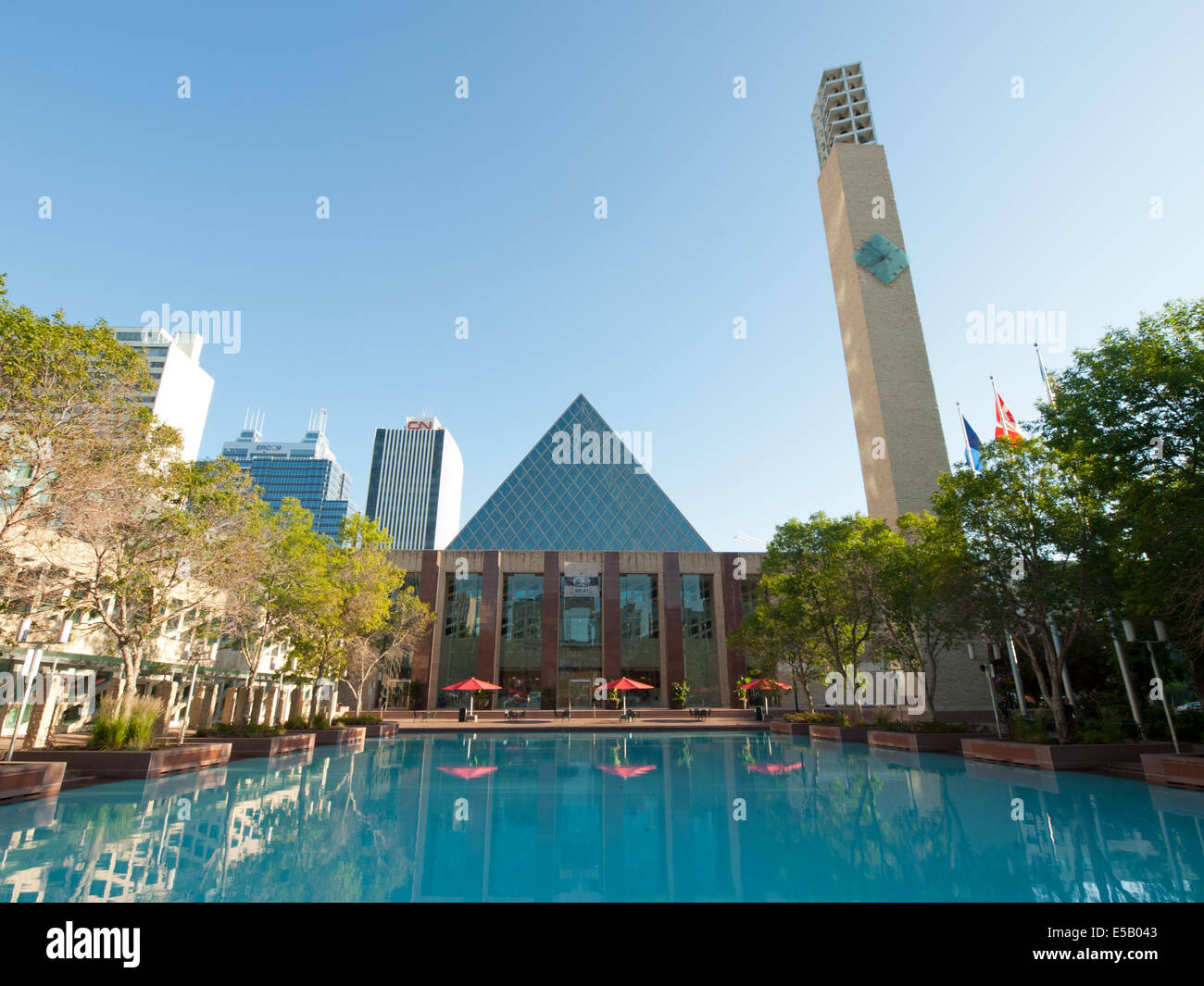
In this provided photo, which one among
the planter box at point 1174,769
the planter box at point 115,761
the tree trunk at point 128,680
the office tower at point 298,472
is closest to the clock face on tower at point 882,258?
the planter box at point 1174,769

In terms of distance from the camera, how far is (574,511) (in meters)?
62.5

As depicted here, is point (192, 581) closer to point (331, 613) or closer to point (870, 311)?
point (331, 613)

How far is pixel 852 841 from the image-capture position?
8102 millimetres

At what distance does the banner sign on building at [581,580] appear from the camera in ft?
162

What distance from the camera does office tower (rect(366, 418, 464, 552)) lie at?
18338 cm

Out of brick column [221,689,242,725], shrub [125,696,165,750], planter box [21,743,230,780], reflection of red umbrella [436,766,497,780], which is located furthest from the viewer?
brick column [221,689,242,725]

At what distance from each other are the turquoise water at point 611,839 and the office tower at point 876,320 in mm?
25387

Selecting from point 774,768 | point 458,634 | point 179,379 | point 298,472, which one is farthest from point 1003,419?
point 298,472

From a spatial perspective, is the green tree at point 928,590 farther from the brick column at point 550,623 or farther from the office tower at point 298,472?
the office tower at point 298,472

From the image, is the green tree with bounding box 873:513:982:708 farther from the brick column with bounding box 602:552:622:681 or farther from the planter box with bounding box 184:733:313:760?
the brick column with bounding box 602:552:622:681

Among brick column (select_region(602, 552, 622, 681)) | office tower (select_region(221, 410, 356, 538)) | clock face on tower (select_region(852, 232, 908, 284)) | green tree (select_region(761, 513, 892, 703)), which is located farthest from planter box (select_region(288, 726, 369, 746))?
office tower (select_region(221, 410, 356, 538))

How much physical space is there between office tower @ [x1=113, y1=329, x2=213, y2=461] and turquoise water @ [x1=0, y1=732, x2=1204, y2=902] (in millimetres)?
92407
